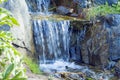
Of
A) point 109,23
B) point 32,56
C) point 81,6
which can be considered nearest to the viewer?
point 32,56

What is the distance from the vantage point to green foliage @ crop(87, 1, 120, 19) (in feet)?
32.1

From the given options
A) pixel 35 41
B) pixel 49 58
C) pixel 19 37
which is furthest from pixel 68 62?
pixel 19 37

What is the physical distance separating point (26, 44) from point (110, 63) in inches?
101

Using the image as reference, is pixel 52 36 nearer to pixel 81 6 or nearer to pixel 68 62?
pixel 68 62

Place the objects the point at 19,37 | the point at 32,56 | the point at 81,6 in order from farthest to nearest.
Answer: the point at 81,6 → the point at 32,56 → the point at 19,37

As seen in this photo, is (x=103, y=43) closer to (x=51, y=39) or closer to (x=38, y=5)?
(x=51, y=39)

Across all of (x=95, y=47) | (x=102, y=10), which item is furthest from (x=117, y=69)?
(x=102, y=10)

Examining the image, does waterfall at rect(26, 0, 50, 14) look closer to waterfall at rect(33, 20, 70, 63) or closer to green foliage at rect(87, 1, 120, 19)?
waterfall at rect(33, 20, 70, 63)

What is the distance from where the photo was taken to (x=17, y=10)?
8.40m

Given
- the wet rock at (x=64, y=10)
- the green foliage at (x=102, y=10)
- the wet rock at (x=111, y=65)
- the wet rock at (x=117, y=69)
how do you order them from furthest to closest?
the wet rock at (x=64, y=10) → the green foliage at (x=102, y=10) → the wet rock at (x=111, y=65) → the wet rock at (x=117, y=69)

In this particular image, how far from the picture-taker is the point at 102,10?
9953mm

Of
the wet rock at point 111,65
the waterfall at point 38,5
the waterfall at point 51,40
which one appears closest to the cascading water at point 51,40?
the waterfall at point 51,40

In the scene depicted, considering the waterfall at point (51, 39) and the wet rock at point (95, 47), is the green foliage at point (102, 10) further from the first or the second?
the waterfall at point (51, 39)

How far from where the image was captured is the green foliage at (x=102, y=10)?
979 cm
